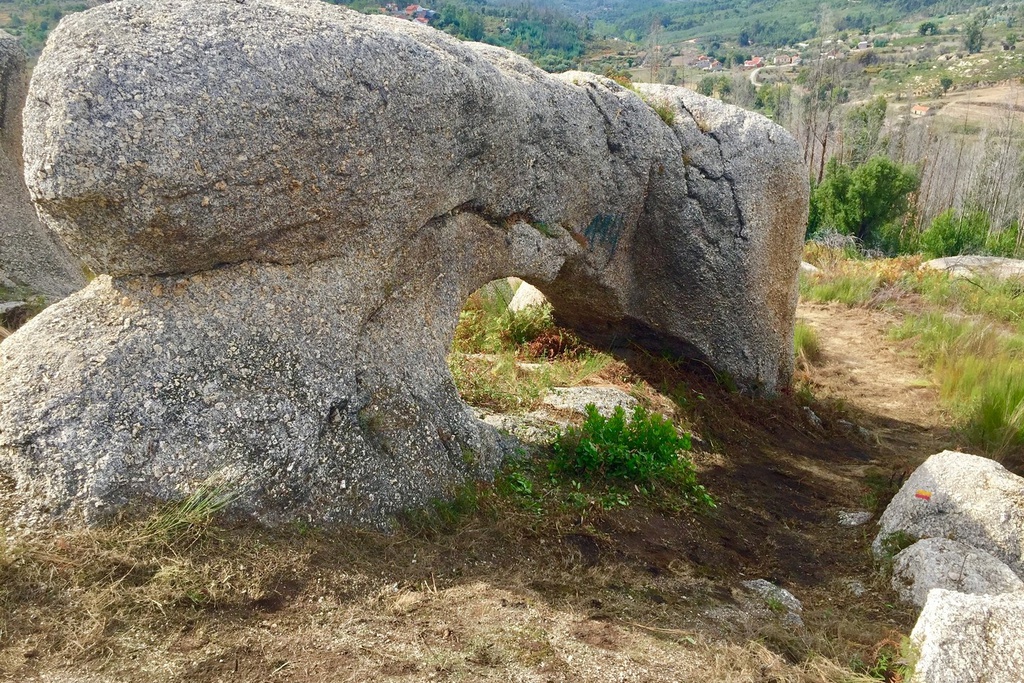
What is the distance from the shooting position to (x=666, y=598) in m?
3.36

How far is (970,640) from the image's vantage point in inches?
104

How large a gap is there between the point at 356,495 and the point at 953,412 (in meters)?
5.94

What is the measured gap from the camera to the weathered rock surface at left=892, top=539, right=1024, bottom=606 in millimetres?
3643

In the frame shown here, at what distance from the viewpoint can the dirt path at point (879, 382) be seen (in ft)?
22.4

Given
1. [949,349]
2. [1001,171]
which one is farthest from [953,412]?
[1001,171]

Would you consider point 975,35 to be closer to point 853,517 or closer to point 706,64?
point 706,64

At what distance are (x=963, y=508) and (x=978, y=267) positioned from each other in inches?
409

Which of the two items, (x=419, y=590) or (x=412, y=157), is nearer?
(x=419, y=590)

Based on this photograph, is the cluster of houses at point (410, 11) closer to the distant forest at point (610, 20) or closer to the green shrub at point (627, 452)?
the distant forest at point (610, 20)

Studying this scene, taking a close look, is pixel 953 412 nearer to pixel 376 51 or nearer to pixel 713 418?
pixel 713 418

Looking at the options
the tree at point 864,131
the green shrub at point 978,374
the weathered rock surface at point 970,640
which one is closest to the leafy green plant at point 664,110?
the green shrub at point 978,374

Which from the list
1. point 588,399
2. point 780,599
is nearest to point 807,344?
point 588,399

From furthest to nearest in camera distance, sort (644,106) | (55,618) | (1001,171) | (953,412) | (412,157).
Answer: (1001,171)
(953,412)
(644,106)
(412,157)
(55,618)

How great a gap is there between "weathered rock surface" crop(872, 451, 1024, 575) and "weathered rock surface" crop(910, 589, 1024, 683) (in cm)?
134
